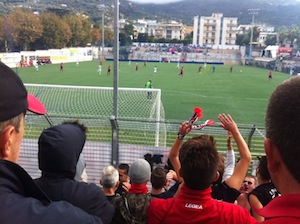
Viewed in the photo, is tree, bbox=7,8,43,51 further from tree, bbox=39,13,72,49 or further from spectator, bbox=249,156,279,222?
spectator, bbox=249,156,279,222

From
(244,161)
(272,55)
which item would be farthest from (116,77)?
(272,55)

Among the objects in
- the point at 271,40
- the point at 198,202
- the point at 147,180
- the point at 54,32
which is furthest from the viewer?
the point at 271,40

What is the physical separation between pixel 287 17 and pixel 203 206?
140 meters

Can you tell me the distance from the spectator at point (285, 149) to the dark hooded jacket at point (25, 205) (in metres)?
0.64

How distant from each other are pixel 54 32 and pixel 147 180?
7164cm

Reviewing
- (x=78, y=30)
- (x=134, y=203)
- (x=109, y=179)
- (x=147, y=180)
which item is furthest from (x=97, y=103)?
(x=78, y=30)

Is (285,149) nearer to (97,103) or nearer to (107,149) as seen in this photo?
(107,149)

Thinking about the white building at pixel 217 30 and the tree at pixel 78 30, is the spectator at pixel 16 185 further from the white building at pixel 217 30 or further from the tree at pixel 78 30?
the white building at pixel 217 30

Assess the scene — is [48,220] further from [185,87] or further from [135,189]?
[185,87]

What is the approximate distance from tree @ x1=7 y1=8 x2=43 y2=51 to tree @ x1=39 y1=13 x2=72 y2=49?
2982 mm

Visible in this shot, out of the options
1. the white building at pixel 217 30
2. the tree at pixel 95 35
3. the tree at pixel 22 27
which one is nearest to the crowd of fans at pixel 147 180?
the tree at pixel 22 27

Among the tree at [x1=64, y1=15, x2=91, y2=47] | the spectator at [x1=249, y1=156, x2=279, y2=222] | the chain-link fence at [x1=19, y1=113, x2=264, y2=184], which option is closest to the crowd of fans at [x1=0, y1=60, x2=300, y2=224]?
the spectator at [x1=249, y1=156, x2=279, y2=222]

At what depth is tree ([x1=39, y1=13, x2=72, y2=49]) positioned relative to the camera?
222 feet

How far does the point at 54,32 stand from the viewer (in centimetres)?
6881
